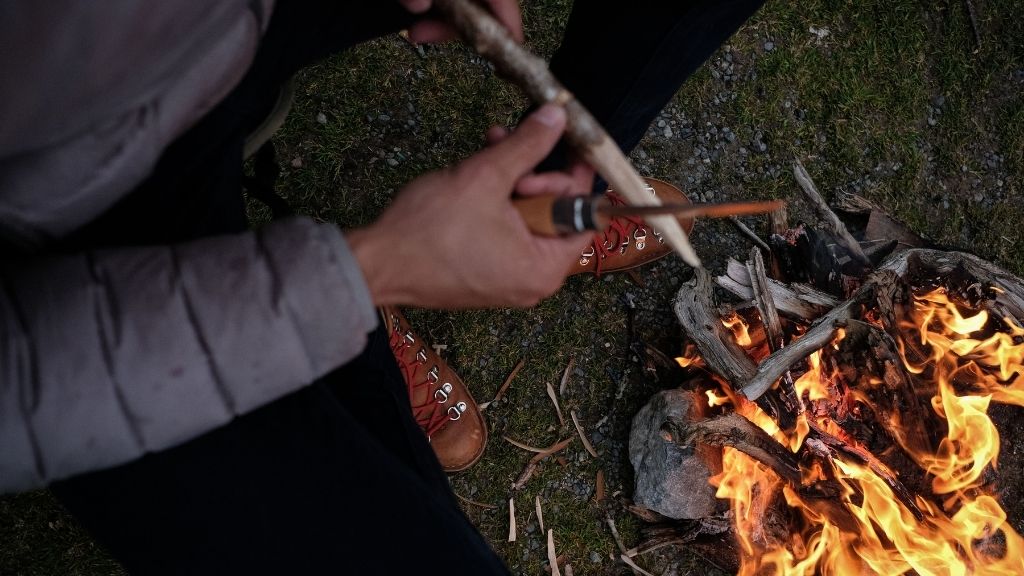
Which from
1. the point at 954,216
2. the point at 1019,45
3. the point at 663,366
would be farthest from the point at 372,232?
the point at 1019,45

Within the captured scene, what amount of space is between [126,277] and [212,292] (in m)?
0.18

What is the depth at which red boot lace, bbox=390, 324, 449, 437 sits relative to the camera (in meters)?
2.96

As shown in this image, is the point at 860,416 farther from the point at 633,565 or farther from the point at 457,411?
the point at 457,411

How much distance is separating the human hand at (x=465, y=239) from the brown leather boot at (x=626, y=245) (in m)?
1.68

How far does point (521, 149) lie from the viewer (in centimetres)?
158

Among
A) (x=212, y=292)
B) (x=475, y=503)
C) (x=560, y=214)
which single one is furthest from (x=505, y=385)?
(x=212, y=292)

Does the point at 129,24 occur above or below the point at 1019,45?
above

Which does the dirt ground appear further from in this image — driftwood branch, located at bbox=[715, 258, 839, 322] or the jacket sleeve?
the jacket sleeve

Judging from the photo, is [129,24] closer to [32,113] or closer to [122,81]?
[122,81]

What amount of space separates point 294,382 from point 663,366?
2.17m

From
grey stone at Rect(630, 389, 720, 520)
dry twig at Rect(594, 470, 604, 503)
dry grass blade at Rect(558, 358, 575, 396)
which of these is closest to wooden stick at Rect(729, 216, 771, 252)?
grey stone at Rect(630, 389, 720, 520)

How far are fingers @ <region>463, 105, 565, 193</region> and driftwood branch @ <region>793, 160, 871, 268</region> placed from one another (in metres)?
2.16

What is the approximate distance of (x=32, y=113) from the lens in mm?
1284

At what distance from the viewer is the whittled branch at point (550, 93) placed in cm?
169
